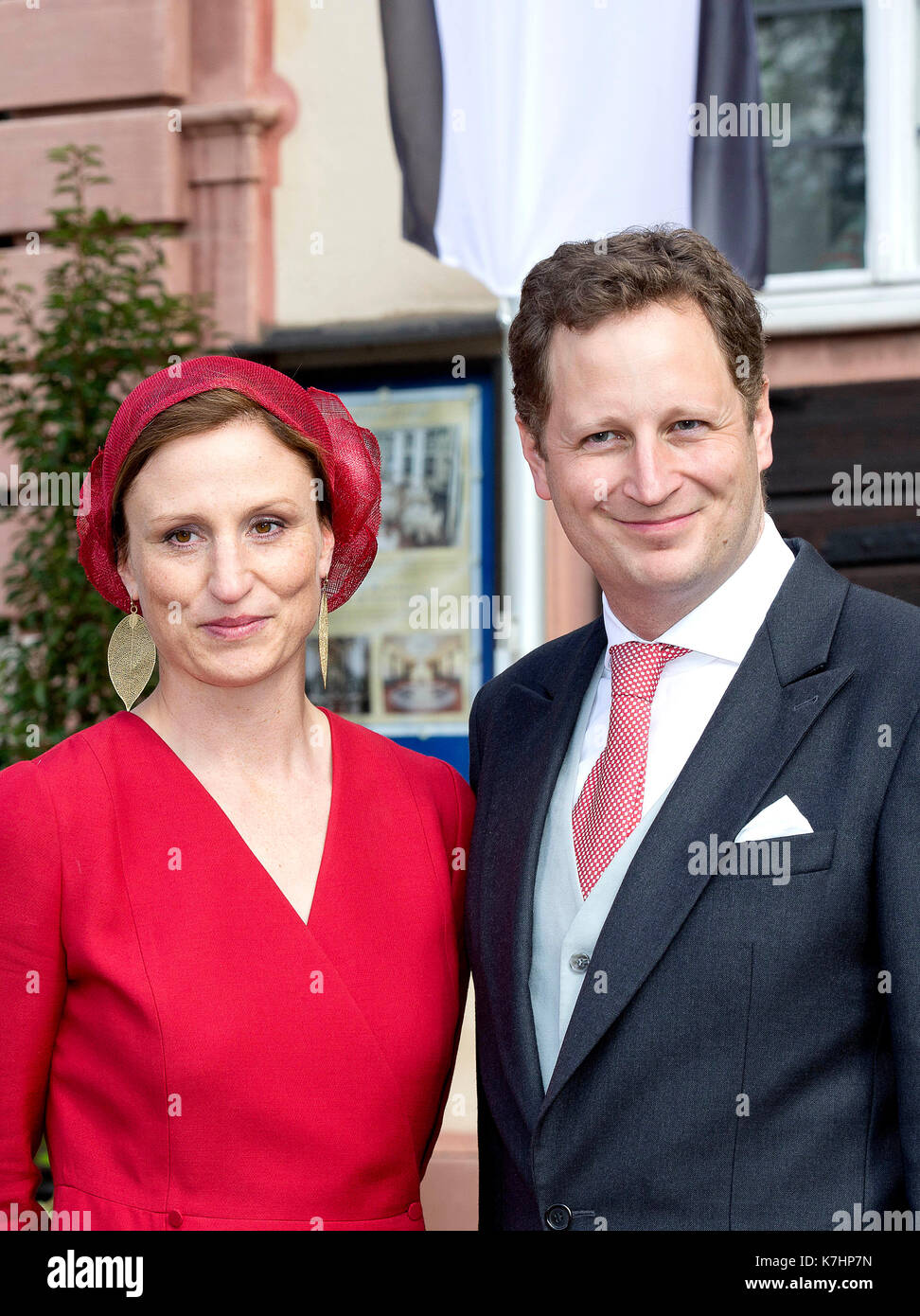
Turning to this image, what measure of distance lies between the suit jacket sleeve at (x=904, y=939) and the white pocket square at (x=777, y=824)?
0.10 meters

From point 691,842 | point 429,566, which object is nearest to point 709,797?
point 691,842

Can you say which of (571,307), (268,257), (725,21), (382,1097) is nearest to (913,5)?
(725,21)

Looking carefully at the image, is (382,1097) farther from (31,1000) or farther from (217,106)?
(217,106)

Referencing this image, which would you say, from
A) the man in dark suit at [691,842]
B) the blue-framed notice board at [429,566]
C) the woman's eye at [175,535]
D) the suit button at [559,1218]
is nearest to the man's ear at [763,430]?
the man in dark suit at [691,842]

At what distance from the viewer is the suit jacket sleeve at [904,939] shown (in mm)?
1766

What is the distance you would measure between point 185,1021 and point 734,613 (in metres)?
0.91

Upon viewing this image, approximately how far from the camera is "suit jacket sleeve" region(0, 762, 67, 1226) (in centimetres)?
200

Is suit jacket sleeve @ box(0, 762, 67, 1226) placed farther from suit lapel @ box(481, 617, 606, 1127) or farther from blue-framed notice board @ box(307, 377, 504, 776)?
blue-framed notice board @ box(307, 377, 504, 776)

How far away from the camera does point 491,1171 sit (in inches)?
86.0

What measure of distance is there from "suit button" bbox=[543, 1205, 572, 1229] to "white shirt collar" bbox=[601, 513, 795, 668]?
75 centimetres

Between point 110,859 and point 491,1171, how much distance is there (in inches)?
27.7

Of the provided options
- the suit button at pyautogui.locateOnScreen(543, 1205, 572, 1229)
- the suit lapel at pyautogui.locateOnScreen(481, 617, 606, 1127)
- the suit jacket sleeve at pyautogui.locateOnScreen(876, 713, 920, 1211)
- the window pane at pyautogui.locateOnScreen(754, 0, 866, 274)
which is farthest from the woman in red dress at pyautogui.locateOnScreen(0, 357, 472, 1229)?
the window pane at pyautogui.locateOnScreen(754, 0, 866, 274)

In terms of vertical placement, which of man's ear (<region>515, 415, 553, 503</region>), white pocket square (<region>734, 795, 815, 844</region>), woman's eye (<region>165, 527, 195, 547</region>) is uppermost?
man's ear (<region>515, 415, 553, 503</region>)

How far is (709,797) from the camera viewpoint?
1.94 metres
